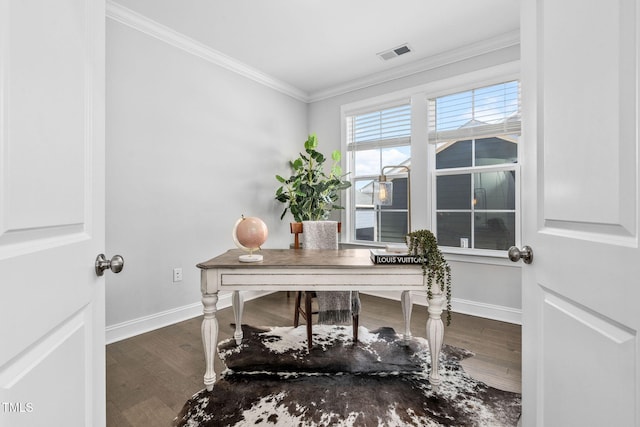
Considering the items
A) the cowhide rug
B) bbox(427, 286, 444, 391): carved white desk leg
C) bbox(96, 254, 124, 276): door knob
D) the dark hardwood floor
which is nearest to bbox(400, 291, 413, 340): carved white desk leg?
the cowhide rug

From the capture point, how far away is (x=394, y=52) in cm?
328

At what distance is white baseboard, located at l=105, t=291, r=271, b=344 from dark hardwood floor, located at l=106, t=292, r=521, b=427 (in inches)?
2.7

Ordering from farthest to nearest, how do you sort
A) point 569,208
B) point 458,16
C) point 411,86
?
1. point 411,86
2. point 458,16
3. point 569,208

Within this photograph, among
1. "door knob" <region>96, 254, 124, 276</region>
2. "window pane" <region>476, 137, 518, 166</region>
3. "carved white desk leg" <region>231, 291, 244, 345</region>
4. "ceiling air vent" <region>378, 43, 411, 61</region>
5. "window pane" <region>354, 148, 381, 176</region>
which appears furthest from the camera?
"window pane" <region>354, 148, 381, 176</region>

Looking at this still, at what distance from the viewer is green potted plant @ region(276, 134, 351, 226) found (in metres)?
3.78

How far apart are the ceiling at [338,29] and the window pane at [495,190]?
128 cm

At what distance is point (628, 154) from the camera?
563 mm

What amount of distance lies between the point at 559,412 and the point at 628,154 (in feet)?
2.15

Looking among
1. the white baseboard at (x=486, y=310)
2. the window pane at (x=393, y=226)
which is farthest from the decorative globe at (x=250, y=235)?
the window pane at (x=393, y=226)

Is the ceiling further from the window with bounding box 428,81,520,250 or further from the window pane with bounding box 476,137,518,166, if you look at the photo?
the window pane with bounding box 476,137,518,166

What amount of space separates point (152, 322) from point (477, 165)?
3585 mm
